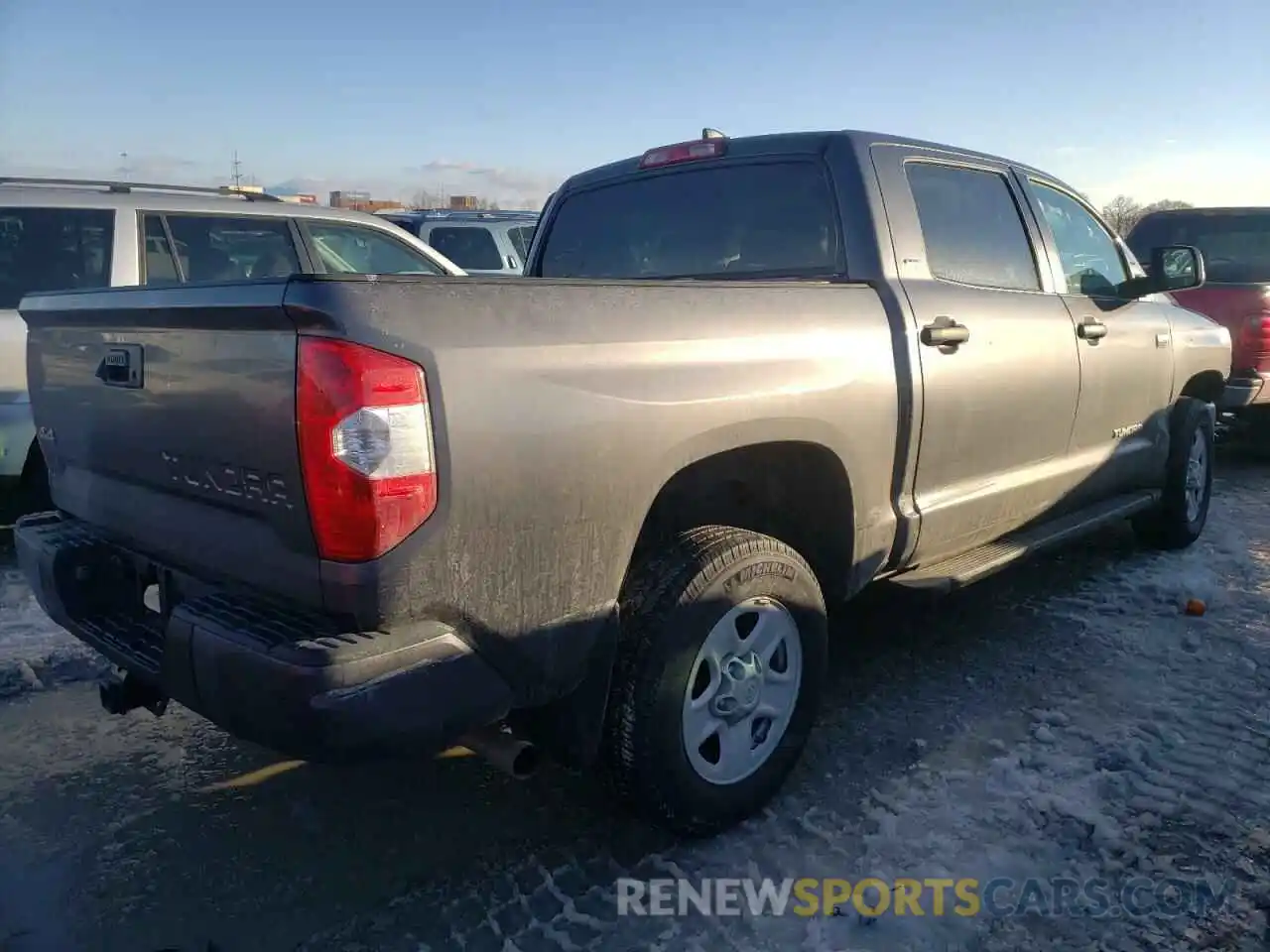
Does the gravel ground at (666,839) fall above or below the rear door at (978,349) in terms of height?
below

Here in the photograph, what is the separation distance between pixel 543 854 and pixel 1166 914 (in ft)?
5.17

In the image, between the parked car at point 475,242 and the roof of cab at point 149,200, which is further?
the parked car at point 475,242

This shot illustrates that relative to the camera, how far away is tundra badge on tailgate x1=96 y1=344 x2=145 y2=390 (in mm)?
2465

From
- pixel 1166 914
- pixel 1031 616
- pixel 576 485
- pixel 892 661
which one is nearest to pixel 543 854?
pixel 576 485

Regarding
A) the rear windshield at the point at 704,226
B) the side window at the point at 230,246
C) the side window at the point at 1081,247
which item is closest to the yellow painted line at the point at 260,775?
the rear windshield at the point at 704,226

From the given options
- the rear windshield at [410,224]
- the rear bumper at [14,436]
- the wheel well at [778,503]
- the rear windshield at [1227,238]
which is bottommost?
the rear bumper at [14,436]

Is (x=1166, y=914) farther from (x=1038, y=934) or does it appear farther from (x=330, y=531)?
(x=330, y=531)

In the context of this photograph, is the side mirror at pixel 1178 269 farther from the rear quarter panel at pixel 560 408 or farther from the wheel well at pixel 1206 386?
the rear quarter panel at pixel 560 408

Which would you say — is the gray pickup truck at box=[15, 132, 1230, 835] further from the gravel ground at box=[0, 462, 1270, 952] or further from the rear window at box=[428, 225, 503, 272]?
the rear window at box=[428, 225, 503, 272]

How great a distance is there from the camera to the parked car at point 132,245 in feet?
16.8

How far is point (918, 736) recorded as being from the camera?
3432mm

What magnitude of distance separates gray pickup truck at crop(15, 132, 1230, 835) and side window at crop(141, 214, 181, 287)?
8.99 feet

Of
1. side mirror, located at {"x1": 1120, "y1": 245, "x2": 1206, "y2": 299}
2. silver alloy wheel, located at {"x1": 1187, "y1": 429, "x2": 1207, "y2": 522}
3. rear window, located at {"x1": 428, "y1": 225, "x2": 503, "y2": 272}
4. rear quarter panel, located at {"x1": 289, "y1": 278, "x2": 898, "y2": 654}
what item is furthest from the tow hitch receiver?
rear window, located at {"x1": 428, "y1": 225, "x2": 503, "y2": 272}

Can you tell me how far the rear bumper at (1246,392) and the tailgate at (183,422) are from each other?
706 cm
